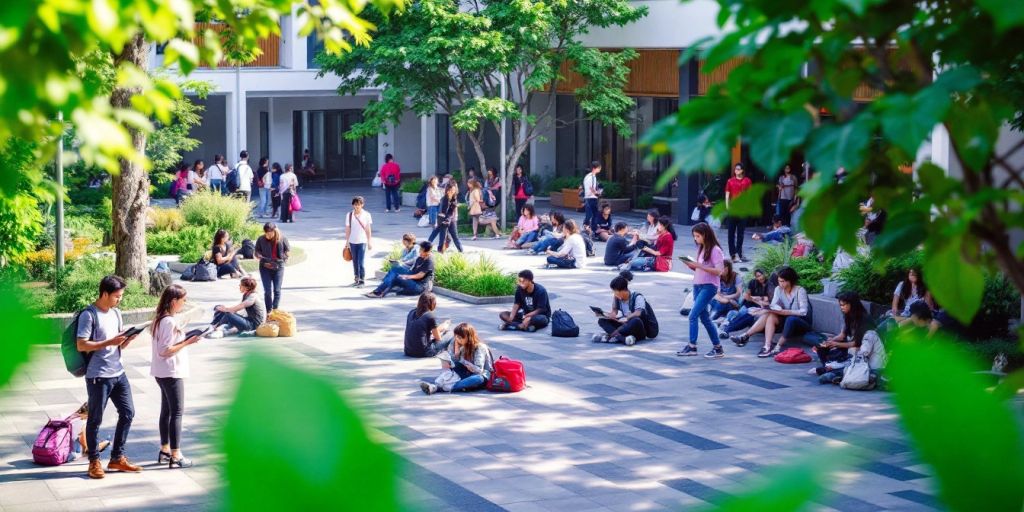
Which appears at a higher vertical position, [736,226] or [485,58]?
[485,58]

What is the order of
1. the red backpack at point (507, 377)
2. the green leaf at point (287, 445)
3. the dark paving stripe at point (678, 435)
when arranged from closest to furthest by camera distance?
the green leaf at point (287, 445)
the dark paving stripe at point (678, 435)
the red backpack at point (507, 377)

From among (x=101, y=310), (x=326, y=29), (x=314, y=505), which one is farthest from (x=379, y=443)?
(x=101, y=310)

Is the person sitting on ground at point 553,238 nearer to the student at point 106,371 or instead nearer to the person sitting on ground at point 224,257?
the person sitting on ground at point 224,257

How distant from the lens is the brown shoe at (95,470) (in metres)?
11.7

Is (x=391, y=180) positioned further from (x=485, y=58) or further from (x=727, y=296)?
(x=727, y=296)

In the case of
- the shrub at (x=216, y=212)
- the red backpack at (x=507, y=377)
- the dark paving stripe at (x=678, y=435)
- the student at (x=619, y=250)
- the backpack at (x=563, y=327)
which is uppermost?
the shrub at (x=216, y=212)

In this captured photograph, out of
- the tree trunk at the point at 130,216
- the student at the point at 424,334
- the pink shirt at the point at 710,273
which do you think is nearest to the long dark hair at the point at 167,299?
the student at the point at 424,334

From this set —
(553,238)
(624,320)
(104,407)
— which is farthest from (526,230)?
(104,407)

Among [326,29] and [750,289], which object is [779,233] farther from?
[326,29]

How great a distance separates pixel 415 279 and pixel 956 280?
20.8 metres

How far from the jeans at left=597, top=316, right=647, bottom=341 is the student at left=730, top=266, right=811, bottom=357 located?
1389 millimetres

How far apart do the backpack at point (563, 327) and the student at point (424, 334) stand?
2.17m

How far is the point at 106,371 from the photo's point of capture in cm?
1150

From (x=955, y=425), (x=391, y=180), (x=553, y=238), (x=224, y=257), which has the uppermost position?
(x=391, y=180)
